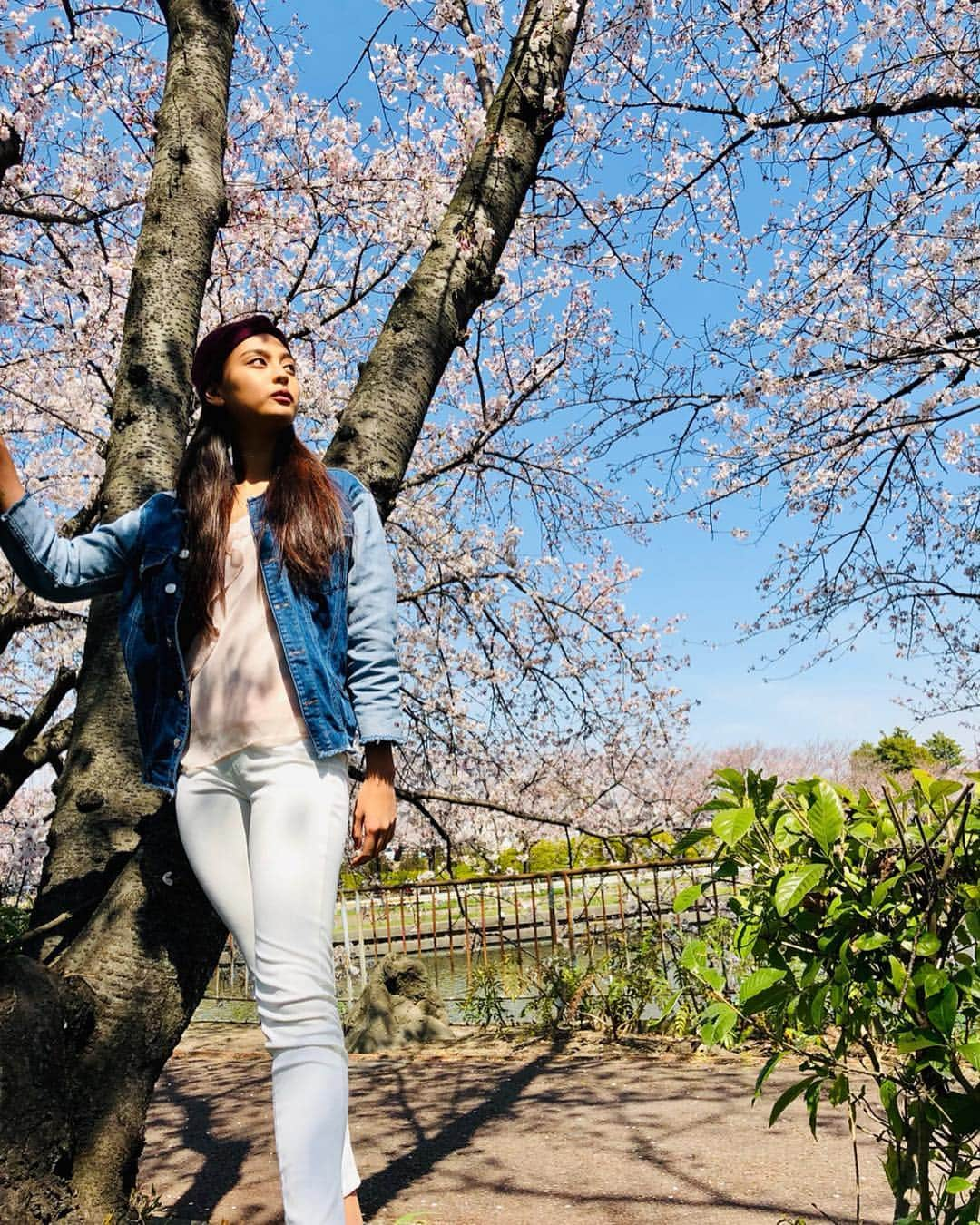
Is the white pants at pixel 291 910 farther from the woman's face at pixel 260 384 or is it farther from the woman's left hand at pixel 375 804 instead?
the woman's face at pixel 260 384

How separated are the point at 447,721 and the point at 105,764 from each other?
6357 mm

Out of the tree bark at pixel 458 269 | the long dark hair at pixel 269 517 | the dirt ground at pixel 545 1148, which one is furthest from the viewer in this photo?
the dirt ground at pixel 545 1148

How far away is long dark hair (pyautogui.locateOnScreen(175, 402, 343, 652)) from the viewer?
1931 mm

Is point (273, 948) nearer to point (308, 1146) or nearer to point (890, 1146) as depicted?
point (308, 1146)

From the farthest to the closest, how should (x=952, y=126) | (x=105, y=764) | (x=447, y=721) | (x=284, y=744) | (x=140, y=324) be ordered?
(x=447, y=721), (x=952, y=126), (x=140, y=324), (x=105, y=764), (x=284, y=744)

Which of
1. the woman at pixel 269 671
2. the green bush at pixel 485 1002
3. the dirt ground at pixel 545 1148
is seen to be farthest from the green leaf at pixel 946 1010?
the green bush at pixel 485 1002

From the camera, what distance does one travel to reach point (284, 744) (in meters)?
1.75

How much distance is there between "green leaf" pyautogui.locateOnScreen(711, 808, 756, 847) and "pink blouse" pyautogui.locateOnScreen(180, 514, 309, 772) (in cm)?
79

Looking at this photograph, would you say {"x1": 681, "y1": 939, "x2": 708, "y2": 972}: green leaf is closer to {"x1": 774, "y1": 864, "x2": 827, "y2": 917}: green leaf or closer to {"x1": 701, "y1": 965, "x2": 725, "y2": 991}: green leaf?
{"x1": 701, "y1": 965, "x2": 725, "y2": 991}: green leaf

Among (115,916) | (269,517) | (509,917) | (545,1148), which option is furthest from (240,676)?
(509,917)

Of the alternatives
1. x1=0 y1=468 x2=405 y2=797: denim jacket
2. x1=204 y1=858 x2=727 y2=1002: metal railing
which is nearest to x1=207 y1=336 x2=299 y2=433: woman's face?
x1=0 y1=468 x2=405 y2=797: denim jacket

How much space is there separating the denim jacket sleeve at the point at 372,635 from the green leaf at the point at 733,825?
62 cm

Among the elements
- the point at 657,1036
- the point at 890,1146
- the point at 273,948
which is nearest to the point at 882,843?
the point at 890,1146

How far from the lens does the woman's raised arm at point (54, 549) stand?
5.97 ft
